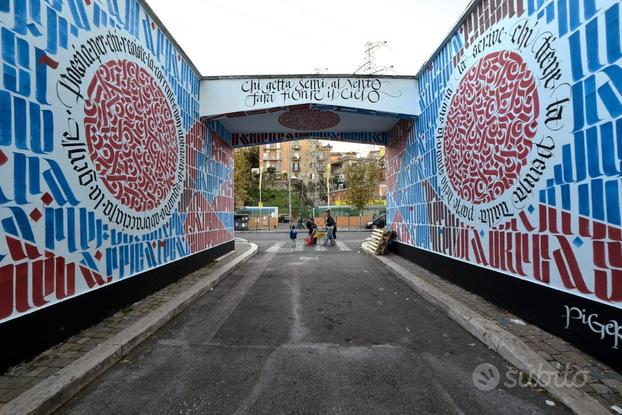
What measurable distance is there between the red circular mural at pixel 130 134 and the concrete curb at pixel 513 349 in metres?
5.60

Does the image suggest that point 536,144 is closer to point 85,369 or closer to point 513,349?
point 513,349

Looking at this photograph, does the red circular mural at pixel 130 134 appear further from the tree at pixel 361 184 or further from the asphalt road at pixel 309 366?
the tree at pixel 361 184

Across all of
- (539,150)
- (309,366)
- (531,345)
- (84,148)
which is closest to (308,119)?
(84,148)

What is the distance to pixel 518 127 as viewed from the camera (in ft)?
15.2

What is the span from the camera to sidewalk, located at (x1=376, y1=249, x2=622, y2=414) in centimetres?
280

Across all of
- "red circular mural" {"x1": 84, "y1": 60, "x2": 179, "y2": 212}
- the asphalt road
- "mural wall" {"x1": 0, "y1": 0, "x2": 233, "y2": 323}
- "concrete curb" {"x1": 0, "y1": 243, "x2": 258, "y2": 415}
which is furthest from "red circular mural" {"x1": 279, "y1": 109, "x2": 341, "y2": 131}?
"concrete curb" {"x1": 0, "y1": 243, "x2": 258, "y2": 415}

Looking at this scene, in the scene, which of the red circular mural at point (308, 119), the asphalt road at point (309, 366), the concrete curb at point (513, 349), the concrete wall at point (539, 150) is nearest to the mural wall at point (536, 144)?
the concrete wall at point (539, 150)

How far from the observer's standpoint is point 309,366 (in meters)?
3.40

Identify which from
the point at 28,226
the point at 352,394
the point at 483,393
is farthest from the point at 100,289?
the point at 483,393

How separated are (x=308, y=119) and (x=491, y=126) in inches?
239

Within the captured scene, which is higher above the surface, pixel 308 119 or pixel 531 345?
pixel 308 119

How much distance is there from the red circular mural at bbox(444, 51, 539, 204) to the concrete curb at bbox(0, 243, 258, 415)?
564cm

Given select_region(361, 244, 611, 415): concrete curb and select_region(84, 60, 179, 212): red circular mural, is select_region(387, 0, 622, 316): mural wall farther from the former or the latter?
select_region(84, 60, 179, 212): red circular mural

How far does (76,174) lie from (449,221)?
674 cm
